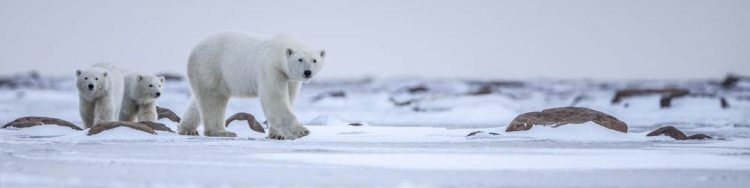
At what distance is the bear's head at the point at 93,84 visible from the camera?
401 inches

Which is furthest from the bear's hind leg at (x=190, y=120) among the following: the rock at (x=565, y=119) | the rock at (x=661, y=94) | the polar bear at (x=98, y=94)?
the rock at (x=661, y=94)

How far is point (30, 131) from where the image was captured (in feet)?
29.8

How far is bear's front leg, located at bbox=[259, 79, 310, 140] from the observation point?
7.99 metres

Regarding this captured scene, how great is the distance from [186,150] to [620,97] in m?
19.3

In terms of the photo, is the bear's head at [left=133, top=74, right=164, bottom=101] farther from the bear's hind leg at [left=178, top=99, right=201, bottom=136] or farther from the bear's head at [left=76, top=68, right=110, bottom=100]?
the bear's hind leg at [left=178, top=99, right=201, bottom=136]

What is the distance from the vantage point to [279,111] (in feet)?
26.2

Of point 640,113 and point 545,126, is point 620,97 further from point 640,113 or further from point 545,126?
point 545,126

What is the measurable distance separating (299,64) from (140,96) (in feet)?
12.7

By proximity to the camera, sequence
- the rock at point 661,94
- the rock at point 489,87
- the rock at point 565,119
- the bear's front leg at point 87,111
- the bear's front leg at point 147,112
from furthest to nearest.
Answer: the rock at point 489,87, the rock at point 661,94, the bear's front leg at point 147,112, the bear's front leg at point 87,111, the rock at point 565,119

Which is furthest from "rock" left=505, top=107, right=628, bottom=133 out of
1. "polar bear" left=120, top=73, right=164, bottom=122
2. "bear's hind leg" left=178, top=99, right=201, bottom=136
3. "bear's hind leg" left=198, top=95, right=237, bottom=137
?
"polar bear" left=120, top=73, right=164, bottom=122

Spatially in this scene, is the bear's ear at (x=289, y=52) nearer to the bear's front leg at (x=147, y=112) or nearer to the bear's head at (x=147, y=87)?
the bear's head at (x=147, y=87)

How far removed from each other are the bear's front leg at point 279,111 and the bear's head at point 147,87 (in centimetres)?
309

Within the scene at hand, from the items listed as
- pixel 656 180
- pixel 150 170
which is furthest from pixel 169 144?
pixel 656 180

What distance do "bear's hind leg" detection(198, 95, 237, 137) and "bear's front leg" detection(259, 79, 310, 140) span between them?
875 mm
